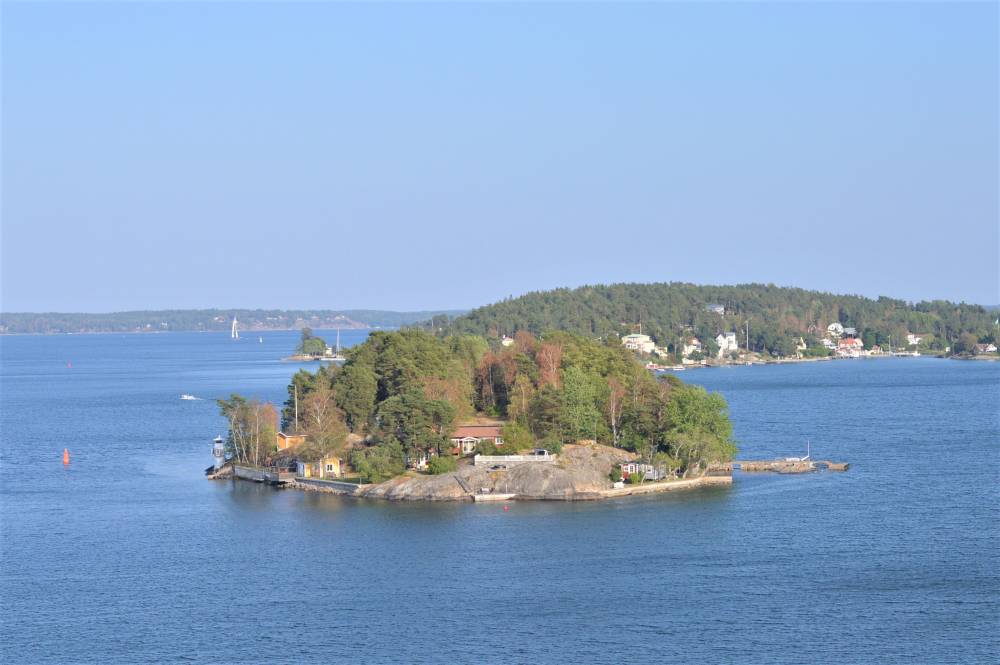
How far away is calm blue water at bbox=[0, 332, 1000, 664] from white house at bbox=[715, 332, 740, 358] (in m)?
108

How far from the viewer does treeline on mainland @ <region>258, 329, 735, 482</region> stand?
5853 centimetres

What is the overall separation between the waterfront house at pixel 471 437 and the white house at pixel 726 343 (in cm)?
12029

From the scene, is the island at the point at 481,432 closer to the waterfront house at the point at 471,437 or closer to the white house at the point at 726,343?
the waterfront house at the point at 471,437

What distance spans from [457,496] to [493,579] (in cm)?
1461

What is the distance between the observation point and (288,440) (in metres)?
66.1

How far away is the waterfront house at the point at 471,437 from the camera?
5922cm

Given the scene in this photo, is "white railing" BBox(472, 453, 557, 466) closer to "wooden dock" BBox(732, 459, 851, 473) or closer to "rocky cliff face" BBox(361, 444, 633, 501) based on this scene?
"rocky cliff face" BBox(361, 444, 633, 501)

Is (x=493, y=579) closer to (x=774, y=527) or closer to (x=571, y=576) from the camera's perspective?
(x=571, y=576)

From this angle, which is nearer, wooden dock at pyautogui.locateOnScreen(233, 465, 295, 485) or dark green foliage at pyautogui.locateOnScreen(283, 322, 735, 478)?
dark green foliage at pyautogui.locateOnScreen(283, 322, 735, 478)

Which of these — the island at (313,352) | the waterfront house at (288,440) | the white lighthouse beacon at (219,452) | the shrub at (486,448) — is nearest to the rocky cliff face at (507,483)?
the shrub at (486,448)

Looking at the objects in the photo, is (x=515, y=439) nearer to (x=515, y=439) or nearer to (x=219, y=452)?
(x=515, y=439)

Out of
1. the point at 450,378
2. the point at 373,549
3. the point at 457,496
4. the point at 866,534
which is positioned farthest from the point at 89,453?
the point at 866,534

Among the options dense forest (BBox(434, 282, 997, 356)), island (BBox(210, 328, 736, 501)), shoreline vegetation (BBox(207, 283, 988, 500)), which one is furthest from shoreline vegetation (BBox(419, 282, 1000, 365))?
island (BBox(210, 328, 736, 501))

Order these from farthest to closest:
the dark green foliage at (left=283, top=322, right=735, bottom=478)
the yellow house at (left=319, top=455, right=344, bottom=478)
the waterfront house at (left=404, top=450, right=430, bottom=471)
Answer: the yellow house at (left=319, top=455, right=344, bottom=478) < the waterfront house at (left=404, top=450, right=430, bottom=471) < the dark green foliage at (left=283, top=322, right=735, bottom=478)
